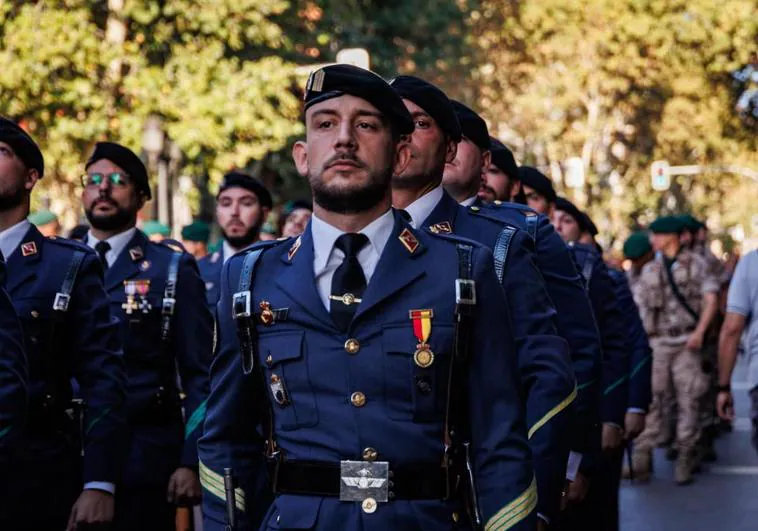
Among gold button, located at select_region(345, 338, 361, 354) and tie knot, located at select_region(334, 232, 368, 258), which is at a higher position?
tie knot, located at select_region(334, 232, 368, 258)

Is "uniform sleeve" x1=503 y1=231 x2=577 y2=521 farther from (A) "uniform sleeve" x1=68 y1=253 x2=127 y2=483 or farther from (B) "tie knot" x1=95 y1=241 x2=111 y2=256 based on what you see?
(B) "tie knot" x1=95 y1=241 x2=111 y2=256

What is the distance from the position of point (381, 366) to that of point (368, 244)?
0.33m

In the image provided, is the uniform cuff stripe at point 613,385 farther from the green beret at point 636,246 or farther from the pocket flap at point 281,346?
the green beret at point 636,246

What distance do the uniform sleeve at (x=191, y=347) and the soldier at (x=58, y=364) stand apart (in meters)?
1.01

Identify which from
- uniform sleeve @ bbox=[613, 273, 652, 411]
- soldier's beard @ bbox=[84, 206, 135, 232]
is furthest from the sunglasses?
uniform sleeve @ bbox=[613, 273, 652, 411]

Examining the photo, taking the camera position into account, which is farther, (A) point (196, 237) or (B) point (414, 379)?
(A) point (196, 237)

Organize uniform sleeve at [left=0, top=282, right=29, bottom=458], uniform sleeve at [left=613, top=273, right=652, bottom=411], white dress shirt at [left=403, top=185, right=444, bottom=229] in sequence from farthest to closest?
uniform sleeve at [left=613, top=273, right=652, bottom=411], white dress shirt at [left=403, top=185, right=444, bottom=229], uniform sleeve at [left=0, top=282, right=29, bottom=458]

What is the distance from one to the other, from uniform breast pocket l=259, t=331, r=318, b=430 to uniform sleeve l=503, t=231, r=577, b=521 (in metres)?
1.37

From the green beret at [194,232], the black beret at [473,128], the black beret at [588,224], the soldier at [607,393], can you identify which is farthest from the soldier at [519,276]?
the green beret at [194,232]

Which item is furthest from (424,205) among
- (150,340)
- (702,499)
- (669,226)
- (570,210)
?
(669,226)

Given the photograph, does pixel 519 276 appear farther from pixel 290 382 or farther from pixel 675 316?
pixel 675 316

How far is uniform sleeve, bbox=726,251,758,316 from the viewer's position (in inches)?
336

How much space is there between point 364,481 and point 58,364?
2403 mm

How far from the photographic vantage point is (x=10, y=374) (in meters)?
5.23
